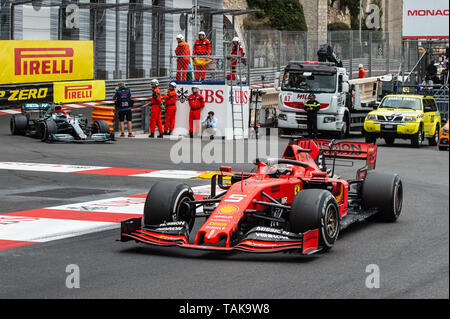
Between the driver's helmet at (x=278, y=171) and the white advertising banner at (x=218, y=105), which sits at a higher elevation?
the white advertising banner at (x=218, y=105)

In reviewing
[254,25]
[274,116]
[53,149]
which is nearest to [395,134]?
[274,116]

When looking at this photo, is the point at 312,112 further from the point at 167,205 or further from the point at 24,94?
the point at 167,205

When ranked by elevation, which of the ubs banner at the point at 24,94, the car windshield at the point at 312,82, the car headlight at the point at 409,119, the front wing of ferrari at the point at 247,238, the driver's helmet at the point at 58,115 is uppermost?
the car windshield at the point at 312,82

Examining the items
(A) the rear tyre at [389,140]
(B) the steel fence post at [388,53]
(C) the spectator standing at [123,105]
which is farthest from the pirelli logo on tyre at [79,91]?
(B) the steel fence post at [388,53]

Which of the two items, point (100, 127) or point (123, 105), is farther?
point (123, 105)

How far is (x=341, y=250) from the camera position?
8977mm

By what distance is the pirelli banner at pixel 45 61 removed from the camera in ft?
87.8

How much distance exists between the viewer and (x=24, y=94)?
2677 centimetres

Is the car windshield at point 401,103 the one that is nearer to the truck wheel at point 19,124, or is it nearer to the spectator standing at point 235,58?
the spectator standing at point 235,58

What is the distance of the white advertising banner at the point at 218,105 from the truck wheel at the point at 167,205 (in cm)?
1759

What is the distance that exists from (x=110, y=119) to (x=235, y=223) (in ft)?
60.3

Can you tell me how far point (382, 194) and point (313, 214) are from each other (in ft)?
8.41

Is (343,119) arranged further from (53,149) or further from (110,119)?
(53,149)

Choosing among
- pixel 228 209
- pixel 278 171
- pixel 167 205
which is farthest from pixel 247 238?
pixel 278 171
